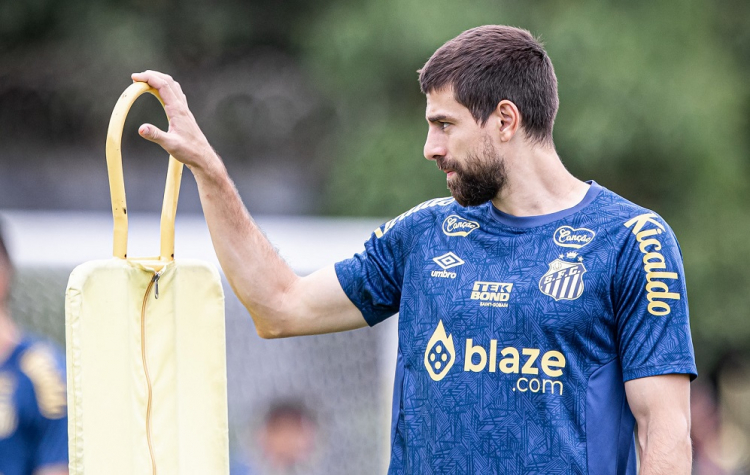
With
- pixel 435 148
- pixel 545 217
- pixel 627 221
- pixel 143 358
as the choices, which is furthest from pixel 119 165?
pixel 627 221

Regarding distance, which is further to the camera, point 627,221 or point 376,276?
point 376,276

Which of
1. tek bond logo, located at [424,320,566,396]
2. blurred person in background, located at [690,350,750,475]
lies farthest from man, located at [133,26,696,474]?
blurred person in background, located at [690,350,750,475]

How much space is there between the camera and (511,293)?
2.34m

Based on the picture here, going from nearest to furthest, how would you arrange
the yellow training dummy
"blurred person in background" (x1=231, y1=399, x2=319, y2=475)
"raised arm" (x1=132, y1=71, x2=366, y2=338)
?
1. the yellow training dummy
2. "raised arm" (x1=132, y1=71, x2=366, y2=338)
3. "blurred person in background" (x1=231, y1=399, x2=319, y2=475)

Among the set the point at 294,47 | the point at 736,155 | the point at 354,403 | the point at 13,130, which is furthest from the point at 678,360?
the point at 13,130

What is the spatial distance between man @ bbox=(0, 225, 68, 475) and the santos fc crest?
5.41ft

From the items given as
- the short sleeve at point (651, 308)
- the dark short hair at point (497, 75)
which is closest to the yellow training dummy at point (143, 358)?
the dark short hair at point (497, 75)

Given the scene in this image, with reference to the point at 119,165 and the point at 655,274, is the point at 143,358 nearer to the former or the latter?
the point at 119,165

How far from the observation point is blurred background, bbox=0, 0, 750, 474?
245 inches

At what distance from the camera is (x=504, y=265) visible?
239cm

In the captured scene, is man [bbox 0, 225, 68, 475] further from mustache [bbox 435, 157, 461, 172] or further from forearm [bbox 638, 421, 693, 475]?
forearm [bbox 638, 421, 693, 475]

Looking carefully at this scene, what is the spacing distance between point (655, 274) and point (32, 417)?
6.41ft

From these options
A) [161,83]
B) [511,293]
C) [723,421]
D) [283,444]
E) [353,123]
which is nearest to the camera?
[161,83]

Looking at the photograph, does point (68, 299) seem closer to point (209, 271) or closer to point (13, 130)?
point (209, 271)
